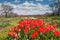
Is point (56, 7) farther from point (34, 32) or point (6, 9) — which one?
point (34, 32)

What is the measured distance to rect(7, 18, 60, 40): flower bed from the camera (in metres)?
6.00

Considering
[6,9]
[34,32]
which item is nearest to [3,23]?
[6,9]

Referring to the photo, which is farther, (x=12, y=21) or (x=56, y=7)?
(x=56, y=7)

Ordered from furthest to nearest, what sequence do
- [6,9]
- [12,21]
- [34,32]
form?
[6,9] < [12,21] < [34,32]

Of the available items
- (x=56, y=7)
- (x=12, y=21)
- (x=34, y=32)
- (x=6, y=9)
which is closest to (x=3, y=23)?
(x=12, y=21)

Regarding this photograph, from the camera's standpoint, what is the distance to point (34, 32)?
5.95 m

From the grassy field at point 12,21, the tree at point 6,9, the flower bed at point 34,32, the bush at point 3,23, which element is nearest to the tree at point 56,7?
the grassy field at point 12,21

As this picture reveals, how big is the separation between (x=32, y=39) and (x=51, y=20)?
2989 millimetres

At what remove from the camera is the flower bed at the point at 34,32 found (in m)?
6.00

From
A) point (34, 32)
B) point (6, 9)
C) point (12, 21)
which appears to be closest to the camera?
point (34, 32)

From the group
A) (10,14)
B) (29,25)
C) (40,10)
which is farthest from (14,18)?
(29,25)

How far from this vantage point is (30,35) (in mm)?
6094

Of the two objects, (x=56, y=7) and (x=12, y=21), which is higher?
(x=56, y=7)

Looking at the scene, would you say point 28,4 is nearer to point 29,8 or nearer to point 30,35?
point 29,8
